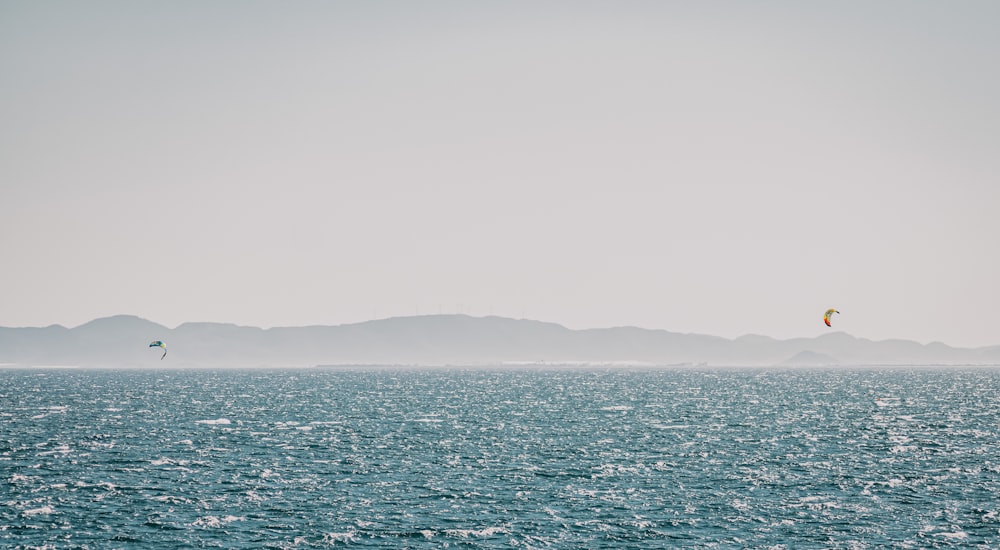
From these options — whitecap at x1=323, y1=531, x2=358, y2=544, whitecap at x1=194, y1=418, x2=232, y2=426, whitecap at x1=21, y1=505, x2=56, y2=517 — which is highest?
whitecap at x1=194, y1=418, x2=232, y2=426

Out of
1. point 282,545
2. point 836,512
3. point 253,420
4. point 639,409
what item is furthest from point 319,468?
point 639,409

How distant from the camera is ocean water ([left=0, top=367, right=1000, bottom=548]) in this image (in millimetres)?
52031

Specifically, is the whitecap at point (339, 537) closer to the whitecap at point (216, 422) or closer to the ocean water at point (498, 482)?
the ocean water at point (498, 482)

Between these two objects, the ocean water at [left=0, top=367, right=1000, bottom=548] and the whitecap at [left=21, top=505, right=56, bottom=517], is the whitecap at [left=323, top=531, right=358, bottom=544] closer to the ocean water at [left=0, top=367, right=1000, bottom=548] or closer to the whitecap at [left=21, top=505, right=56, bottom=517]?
the ocean water at [left=0, top=367, right=1000, bottom=548]

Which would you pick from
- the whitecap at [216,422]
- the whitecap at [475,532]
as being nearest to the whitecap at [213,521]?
the whitecap at [475,532]

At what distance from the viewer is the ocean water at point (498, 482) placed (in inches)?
2048

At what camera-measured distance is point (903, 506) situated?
196 ft

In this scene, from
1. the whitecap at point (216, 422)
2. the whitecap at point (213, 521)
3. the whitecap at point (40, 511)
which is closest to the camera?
the whitecap at point (213, 521)

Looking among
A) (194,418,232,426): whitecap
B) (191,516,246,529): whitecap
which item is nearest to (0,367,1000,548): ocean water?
(191,516,246,529): whitecap

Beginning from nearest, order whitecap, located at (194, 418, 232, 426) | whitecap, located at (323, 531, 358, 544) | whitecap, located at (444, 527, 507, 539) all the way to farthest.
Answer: whitecap, located at (323, 531, 358, 544)
whitecap, located at (444, 527, 507, 539)
whitecap, located at (194, 418, 232, 426)

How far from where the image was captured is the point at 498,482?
228 ft

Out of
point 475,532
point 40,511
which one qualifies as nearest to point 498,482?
point 475,532

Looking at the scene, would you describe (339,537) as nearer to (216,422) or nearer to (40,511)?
(40,511)

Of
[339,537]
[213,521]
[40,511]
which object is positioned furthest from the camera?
[40,511]
